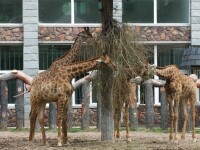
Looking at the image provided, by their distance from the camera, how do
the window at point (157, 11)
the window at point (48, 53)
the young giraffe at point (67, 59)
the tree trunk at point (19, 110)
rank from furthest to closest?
the window at point (157, 11), the window at point (48, 53), the tree trunk at point (19, 110), the young giraffe at point (67, 59)

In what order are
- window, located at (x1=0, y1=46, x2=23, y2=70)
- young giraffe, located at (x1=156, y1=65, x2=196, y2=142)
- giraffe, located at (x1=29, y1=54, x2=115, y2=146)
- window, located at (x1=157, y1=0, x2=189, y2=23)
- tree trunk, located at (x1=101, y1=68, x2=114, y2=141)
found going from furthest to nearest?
window, located at (x1=157, y1=0, x2=189, y2=23), window, located at (x1=0, y1=46, x2=23, y2=70), young giraffe, located at (x1=156, y1=65, x2=196, y2=142), tree trunk, located at (x1=101, y1=68, x2=114, y2=141), giraffe, located at (x1=29, y1=54, x2=115, y2=146)

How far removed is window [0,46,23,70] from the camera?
22.2 metres

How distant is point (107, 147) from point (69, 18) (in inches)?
426

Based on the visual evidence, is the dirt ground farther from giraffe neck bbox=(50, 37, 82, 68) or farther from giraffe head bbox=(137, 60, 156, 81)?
giraffe neck bbox=(50, 37, 82, 68)

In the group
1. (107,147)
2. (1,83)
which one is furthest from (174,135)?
(1,83)

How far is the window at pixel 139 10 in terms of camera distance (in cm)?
2264

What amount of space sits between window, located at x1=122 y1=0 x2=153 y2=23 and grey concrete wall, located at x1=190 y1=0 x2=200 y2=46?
154cm

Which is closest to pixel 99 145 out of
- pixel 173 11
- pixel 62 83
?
pixel 62 83

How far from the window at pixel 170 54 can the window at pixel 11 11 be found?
5.36 metres

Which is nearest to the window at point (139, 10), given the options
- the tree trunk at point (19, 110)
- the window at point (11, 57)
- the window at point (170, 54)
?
the window at point (170, 54)

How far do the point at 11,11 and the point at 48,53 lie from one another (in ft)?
6.76

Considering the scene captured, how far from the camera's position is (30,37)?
21.9 m

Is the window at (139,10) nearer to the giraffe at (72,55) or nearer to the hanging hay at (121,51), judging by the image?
the hanging hay at (121,51)

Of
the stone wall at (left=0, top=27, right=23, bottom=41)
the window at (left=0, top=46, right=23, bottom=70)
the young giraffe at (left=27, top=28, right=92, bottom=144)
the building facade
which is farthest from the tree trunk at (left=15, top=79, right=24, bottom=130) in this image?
the young giraffe at (left=27, top=28, right=92, bottom=144)
